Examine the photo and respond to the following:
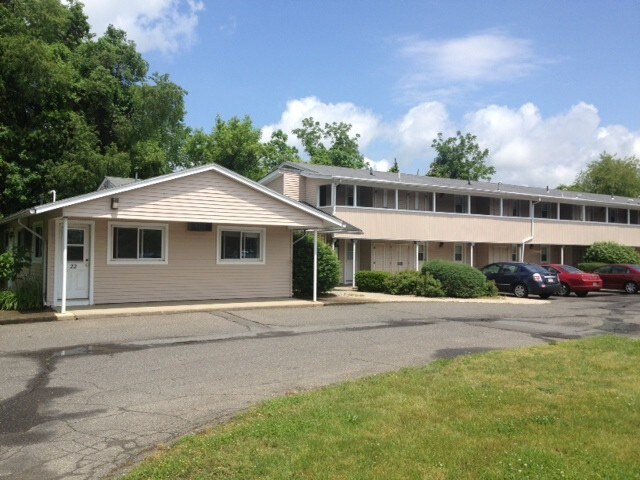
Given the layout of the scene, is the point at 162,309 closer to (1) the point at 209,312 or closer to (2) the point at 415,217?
(1) the point at 209,312

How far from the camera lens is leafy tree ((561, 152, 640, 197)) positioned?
66.5 metres

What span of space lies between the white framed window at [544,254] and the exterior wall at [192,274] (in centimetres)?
2410

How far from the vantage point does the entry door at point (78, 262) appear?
16906 millimetres

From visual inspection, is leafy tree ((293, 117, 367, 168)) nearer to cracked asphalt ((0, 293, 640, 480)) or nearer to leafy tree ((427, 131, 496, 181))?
leafy tree ((427, 131, 496, 181))

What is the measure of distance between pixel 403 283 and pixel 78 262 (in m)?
12.6

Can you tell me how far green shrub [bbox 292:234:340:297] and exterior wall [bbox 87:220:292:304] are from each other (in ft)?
2.62

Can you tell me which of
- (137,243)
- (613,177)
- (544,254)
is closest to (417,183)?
(544,254)

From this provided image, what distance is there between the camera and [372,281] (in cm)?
2575

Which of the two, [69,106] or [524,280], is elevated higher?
[69,106]

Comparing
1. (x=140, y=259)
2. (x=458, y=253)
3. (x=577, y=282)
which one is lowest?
(x=577, y=282)

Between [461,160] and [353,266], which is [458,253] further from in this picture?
[461,160]

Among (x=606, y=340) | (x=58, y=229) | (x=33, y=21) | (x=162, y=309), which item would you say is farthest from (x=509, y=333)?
(x=33, y=21)

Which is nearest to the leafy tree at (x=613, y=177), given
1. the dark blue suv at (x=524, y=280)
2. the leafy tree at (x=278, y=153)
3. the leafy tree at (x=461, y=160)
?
the leafy tree at (x=461, y=160)

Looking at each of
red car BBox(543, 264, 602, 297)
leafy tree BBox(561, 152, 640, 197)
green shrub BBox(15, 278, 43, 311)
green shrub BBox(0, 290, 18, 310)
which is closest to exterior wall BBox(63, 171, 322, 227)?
green shrub BBox(15, 278, 43, 311)
